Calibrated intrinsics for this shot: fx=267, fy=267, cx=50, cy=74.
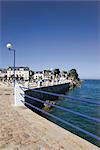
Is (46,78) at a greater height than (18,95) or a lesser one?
greater

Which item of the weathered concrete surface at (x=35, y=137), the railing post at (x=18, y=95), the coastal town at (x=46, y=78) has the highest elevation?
the coastal town at (x=46, y=78)

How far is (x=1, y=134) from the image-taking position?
6.60 m

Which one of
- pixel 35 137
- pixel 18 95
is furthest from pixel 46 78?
pixel 35 137

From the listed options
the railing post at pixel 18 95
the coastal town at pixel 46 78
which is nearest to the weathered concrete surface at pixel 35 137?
the railing post at pixel 18 95

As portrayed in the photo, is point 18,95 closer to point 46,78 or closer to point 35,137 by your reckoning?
point 35,137

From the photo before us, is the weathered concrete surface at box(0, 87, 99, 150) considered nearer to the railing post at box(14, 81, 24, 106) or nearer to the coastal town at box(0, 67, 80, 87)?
the railing post at box(14, 81, 24, 106)

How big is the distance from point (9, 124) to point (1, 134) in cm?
135

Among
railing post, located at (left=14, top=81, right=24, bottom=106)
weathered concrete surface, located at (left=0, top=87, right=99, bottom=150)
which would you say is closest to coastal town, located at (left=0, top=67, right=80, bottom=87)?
railing post, located at (left=14, top=81, right=24, bottom=106)

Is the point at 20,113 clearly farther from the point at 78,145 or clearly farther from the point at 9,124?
the point at 78,145

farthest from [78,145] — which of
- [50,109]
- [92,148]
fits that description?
[50,109]

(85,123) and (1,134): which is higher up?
(1,134)

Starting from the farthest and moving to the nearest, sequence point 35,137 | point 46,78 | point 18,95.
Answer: point 46,78, point 18,95, point 35,137

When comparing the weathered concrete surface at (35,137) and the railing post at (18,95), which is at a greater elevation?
the railing post at (18,95)

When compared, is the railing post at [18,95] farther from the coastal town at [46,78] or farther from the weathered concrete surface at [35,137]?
the coastal town at [46,78]
